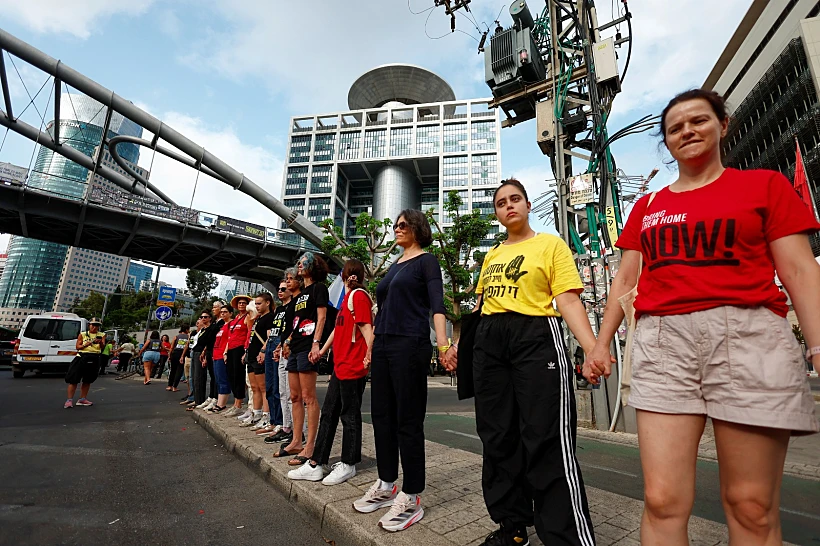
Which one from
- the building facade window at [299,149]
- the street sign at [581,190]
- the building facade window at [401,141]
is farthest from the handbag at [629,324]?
the building facade window at [299,149]

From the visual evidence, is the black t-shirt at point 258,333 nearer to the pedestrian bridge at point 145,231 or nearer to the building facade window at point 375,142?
the pedestrian bridge at point 145,231

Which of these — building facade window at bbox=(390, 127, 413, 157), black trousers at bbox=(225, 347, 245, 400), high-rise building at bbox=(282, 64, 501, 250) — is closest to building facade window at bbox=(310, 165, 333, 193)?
high-rise building at bbox=(282, 64, 501, 250)

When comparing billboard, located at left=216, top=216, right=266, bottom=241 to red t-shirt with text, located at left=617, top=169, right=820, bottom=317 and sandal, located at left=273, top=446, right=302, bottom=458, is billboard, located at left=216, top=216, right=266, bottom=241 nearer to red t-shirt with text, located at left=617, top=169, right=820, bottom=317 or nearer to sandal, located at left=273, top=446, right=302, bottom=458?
sandal, located at left=273, top=446, right=302, bottom=458

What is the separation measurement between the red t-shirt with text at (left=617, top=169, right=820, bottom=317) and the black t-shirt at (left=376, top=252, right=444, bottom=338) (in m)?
1.31

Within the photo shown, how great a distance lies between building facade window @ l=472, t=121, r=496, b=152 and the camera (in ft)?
267

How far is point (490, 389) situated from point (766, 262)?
1214 mm

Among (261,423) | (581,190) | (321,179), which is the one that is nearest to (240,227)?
(261,423)

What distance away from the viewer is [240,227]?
31531mm

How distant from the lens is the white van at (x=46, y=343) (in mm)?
13734

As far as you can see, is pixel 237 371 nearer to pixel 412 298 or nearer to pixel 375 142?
pixel 412 298

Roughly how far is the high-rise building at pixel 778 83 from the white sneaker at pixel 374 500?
1210 inches

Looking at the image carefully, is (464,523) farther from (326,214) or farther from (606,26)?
(326,214)

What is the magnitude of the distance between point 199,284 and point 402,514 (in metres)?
53.3

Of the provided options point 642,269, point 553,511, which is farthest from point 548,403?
point 642,269
